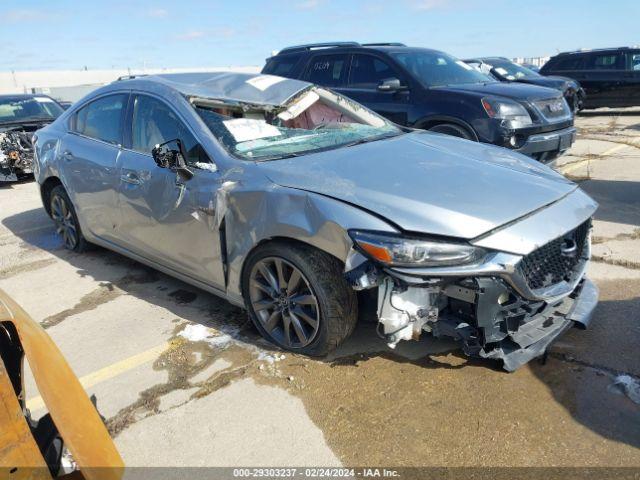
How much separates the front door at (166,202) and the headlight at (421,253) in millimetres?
1261

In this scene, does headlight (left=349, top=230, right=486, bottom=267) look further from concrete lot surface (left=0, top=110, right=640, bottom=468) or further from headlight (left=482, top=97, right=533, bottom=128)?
headlight (left=482, top=97, right=533, bottom=128)

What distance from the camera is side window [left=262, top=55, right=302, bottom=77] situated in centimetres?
852

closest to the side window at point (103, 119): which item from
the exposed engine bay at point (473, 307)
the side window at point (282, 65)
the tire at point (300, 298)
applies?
the tire at point (300, 298)

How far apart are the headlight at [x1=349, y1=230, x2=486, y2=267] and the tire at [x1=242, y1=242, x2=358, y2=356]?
1.27ft

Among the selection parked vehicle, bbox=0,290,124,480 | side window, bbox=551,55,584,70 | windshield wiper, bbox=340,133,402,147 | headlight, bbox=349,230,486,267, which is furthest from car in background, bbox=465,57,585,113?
parked vehicle, bbox=0,290,124,480

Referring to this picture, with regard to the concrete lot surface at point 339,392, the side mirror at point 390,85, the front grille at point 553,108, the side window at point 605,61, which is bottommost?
the concrete lot surface at point 339,392

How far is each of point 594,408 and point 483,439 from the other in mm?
615

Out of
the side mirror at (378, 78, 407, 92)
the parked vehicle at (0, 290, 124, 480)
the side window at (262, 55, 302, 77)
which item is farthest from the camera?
the side window at (262, 55, 302, 77)

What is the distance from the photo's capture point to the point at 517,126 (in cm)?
615

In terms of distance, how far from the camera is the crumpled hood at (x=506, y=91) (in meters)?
6.45

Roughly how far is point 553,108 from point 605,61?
35.8 feet

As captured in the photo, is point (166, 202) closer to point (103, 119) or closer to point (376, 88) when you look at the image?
point (103, 119)

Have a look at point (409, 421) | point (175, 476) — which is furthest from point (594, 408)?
point (175, 476)

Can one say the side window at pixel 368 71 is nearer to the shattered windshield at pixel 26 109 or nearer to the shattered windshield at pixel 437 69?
the shattered windshield at pixel 437 69
